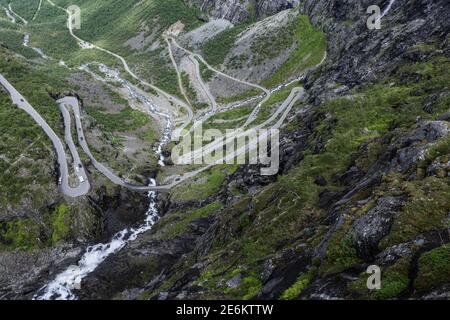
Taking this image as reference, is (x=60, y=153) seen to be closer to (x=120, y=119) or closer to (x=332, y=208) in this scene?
(x=120, y=119)

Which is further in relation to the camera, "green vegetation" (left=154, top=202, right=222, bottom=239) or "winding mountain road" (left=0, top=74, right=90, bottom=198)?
"winding mountain road" (left=0, top=74, right=90, bottom=198)

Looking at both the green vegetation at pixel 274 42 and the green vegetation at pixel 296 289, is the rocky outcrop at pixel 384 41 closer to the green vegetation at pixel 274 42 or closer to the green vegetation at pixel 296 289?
the green vegetation at pixel 274 42

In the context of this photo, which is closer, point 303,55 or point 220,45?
point 303,55

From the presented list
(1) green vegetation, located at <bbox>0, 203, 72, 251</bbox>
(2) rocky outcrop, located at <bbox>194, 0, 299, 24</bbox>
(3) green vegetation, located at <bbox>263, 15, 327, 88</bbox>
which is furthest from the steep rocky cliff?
(2) rocky outcrop, located at <bbox>194, 0, 299, 24</bbox>

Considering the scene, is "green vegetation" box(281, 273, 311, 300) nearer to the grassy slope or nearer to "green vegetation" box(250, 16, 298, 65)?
the grassy slope

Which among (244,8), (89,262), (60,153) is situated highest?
(244,8)

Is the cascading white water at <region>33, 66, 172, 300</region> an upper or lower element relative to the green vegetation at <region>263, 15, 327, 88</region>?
lower

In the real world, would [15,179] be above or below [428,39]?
below

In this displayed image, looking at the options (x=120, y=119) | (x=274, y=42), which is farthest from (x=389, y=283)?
(x=274, y=42)

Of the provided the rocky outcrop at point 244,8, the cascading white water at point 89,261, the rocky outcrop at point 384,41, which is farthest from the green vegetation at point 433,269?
the rocky outcrop at point 244,8
